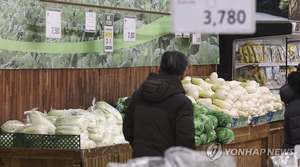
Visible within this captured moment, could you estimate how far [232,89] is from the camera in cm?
927

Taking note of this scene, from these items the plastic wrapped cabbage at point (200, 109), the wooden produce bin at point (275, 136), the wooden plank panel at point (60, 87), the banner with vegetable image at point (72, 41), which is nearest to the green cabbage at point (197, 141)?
the plastic wrapped cabbage at point (200, 109)

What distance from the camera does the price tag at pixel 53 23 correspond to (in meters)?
7.12

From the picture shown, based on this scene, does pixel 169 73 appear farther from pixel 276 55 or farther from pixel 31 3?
pixel 276 55

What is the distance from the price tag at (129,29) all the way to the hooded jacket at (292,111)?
2.79 meters

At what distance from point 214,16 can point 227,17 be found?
7 centimetres

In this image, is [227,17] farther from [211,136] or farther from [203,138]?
[211,136]

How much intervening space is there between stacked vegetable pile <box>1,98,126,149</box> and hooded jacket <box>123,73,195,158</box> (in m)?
1.37

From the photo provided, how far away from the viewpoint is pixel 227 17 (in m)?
3.74

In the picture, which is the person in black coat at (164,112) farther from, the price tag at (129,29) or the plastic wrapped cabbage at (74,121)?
the price tag at (129,29)

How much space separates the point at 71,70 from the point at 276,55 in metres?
4.43

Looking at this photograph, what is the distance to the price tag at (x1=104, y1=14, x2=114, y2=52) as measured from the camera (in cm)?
805

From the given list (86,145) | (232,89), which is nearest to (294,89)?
(86,145)

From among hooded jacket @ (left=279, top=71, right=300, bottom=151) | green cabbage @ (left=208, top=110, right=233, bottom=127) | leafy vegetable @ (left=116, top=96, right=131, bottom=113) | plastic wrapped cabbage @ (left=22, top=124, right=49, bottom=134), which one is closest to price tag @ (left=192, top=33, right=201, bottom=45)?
green cabbage @ (left=208, top=110, right=233, bottom=127)

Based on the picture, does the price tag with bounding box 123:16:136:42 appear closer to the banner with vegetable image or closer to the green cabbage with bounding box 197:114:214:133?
the banner with vegetable image
